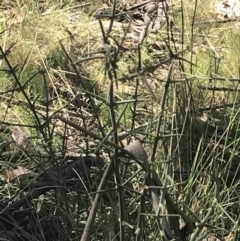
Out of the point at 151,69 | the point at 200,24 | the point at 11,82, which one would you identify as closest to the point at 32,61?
the point at 11,82

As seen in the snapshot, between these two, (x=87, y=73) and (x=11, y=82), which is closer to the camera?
(x=11, y=82)

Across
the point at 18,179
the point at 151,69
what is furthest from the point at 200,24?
the point at 151,69

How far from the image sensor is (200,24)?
318cm

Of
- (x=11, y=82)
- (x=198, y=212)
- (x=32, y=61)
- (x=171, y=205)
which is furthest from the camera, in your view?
(x=32, y=61)

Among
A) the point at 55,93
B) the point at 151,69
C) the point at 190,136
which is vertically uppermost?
the point at 151,69

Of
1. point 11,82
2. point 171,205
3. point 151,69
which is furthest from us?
point 11,82

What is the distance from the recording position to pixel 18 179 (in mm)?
2039

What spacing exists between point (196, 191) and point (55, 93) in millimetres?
1263

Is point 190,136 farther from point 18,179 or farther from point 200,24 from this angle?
point 200,24

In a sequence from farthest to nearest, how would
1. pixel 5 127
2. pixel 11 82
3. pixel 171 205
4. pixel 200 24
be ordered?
pixel 200 24 → pixel 11 82 → pixel 5 127 → pixel 171 205

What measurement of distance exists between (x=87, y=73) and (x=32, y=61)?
273 millimetres

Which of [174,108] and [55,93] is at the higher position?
[174,108]

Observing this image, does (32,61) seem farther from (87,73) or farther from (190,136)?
(190,136)

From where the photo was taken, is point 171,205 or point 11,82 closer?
point 171,205
